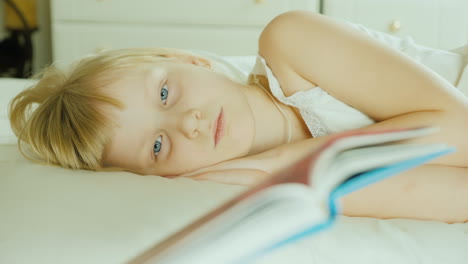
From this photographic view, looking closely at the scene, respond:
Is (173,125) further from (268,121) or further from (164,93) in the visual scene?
(268,121)

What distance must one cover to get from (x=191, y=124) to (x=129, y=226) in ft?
1.06

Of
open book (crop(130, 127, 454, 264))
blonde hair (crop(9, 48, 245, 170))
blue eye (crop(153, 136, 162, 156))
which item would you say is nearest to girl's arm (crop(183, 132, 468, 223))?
blue eye (crop(153, 136, 162, 156))

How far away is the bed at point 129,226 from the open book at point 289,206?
0.88 ft

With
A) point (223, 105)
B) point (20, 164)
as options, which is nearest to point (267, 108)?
point (223, 105)

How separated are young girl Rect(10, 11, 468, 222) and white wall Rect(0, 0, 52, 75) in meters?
1.98

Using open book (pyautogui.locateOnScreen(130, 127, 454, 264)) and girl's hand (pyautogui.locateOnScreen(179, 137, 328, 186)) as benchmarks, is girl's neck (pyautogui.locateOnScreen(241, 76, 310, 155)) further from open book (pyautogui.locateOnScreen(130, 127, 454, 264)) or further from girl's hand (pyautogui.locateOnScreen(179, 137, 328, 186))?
open book (pyautogui.locateOnScreen(130, 127, 454, 264))

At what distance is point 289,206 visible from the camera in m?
0.28

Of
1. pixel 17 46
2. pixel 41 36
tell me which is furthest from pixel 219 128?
pixel 41 36

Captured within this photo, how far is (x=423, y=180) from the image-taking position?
821 mm

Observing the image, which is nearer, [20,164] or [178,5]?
[20,164]

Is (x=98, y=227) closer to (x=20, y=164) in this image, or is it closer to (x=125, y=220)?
(x=125, y=220)

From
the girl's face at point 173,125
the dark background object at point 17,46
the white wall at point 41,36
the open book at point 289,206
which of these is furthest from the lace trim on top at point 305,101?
the white wall at point 41,36

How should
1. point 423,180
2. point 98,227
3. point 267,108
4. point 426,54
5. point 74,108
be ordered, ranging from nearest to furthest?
point 98,227 < point 423,180 < point 74,108 < point 267,108 < point 426,54

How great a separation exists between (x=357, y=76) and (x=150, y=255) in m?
0.65
